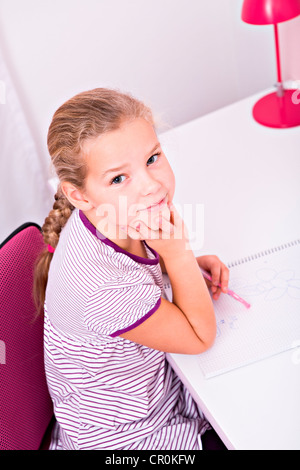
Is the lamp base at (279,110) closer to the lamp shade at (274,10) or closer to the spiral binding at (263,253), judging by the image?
the lamp shade at (274,10)

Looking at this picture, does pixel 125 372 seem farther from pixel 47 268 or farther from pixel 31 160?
pixel 31 160

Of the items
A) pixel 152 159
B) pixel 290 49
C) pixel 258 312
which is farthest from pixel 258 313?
pixel 290 49

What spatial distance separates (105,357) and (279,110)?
33.2 inches

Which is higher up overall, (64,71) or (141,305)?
(64,71)

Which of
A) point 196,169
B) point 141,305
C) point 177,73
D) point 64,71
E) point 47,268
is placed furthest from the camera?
point 177,73

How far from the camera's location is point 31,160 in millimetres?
1679

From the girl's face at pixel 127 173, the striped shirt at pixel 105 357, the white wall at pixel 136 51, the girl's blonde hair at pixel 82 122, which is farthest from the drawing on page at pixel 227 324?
the white wall at pixel 136 51

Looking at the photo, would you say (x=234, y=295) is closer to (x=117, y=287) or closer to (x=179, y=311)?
(x=179, y=311)

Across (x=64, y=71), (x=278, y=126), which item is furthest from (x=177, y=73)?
(x=278, y=126)

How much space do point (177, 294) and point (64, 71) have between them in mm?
941

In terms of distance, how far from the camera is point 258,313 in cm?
93

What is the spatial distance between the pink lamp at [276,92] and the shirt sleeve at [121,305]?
2.32 feet

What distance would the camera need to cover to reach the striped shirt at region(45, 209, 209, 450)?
88cm

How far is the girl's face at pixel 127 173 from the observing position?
0.82 metres
